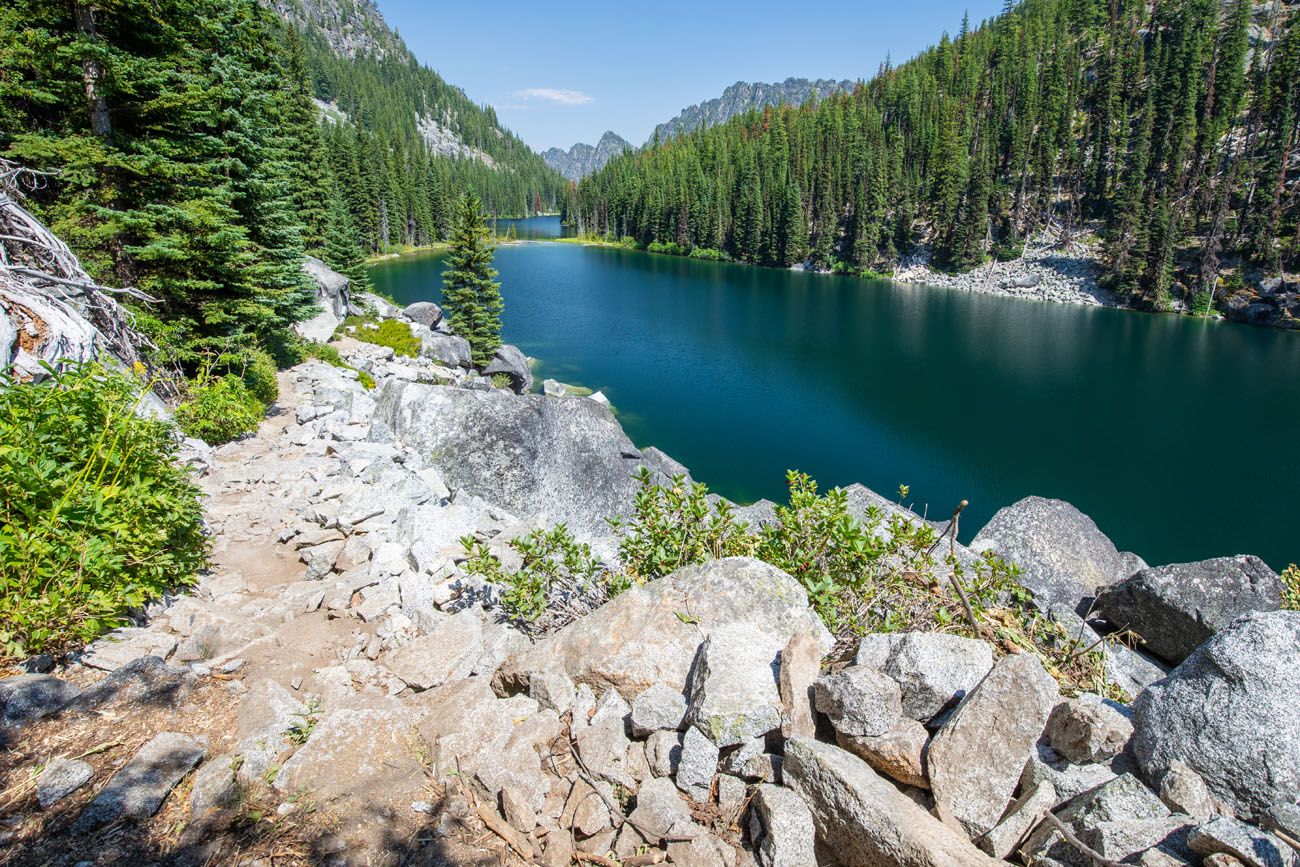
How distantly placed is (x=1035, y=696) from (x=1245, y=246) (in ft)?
265

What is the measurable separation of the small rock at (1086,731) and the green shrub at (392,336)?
1058 inches

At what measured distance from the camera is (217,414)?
1066 cm

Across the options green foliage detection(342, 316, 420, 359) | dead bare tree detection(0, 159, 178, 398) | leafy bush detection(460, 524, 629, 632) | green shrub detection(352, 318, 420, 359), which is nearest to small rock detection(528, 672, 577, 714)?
leafy bush detection(460, 524, 629, 632)

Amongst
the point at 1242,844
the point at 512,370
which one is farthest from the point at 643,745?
the point at 512,370

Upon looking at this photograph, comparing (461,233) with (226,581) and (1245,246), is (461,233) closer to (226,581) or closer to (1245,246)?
(226,581)

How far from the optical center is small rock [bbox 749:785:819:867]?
124 inches

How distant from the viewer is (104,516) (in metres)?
4.66

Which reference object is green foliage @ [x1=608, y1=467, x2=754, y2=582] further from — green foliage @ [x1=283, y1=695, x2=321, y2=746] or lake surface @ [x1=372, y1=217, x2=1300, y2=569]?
lake surface @ [x1=372, y1=217, x2=1300, y2=569]

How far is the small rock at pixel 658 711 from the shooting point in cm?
401

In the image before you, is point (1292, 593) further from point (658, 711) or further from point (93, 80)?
point (93, 80)

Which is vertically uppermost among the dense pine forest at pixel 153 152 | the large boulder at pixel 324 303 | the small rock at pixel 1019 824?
the dense pine forest at pixel 153 152

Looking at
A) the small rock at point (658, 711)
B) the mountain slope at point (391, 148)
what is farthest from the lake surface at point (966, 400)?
the mountain slope at point (391, 148)

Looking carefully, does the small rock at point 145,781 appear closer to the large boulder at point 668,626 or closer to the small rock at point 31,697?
the small rock at point 31,697

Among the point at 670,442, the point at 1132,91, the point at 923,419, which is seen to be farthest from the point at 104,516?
the point at 1132,91
